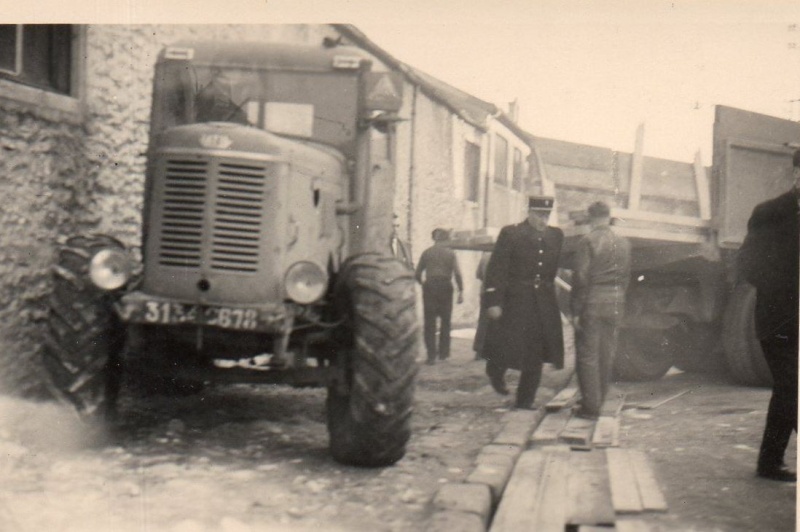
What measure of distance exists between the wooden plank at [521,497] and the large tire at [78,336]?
207cm

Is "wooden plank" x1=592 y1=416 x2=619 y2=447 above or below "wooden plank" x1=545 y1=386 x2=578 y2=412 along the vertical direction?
above

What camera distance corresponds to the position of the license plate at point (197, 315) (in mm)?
4223

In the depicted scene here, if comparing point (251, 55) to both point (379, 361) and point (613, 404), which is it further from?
point (613, 404)

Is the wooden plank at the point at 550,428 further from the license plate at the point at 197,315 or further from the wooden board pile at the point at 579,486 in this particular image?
the license plate at the point at 197,315

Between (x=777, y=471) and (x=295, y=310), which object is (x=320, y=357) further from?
(x=777, y=471)

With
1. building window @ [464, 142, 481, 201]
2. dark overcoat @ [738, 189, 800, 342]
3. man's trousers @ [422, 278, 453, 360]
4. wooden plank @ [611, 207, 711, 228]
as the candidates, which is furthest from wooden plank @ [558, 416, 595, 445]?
building window @ [464, 142, 481, 201]

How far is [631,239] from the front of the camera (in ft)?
22.4

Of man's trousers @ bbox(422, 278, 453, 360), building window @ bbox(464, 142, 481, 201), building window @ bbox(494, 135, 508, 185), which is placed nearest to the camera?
building window @ bbox(494, 135, 508, 185)

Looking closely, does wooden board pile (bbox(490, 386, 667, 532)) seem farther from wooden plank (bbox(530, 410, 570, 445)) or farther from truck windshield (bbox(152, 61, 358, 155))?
truck windshield (bbox(152, 61, 358, 155))

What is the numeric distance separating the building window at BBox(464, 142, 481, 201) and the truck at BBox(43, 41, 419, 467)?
275 inches

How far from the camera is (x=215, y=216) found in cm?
435

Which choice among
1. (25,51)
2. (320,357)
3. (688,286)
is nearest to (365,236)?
(320,357)

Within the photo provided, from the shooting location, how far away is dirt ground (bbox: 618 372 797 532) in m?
3.83

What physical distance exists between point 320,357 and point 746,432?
248 cm
